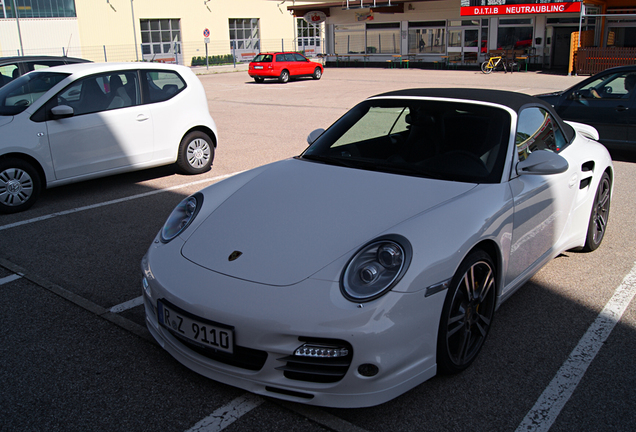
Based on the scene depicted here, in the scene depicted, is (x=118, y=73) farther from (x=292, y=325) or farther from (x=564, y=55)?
(x=564, y=55)

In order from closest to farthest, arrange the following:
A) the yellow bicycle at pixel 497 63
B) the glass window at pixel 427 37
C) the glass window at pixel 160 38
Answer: the yellow bicycle at pixel 497 63
the glass window at pixel 427 37
the glass window at pixel 160 38

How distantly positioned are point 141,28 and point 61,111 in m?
38.7

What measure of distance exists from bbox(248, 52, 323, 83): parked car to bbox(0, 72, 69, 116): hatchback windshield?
A: 62.9 ft

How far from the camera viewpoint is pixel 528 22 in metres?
30.5

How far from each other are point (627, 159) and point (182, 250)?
310 inches

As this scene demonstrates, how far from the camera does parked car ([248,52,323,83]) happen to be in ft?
83.1

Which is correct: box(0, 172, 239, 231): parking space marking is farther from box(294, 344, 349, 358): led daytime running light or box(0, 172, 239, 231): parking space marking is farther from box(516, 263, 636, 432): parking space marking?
box(516, 263, 636, 432): parking space marking

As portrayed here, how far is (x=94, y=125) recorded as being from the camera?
6547mm

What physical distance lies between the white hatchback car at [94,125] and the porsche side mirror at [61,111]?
0.04 ft

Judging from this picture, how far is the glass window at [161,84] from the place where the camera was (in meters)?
7.21

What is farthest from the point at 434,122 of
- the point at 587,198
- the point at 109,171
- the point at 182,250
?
the point at 109,171

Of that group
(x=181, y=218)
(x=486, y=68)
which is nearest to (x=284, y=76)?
(x=486, y=68)

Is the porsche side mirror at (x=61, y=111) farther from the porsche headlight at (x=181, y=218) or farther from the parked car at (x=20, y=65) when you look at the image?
the porsche headlight at (x=181, y=218)

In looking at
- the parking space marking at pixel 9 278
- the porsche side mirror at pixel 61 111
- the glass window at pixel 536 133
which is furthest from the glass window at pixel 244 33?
the glass window at pixel 536 133
